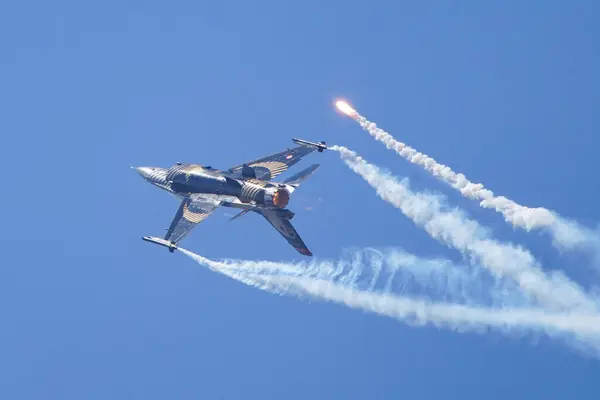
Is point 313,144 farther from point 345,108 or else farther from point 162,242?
point 162,242

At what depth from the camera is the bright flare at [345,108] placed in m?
112

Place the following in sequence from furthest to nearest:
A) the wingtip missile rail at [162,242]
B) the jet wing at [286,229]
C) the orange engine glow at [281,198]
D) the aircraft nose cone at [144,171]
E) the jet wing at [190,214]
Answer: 1. the aircraft nose cone at [144,171]
2. the jet wing at [190,214]
3. the wingtip missile rail at [162,242]
4. the jet wing at [286,229]
5. the orange engine glow at [281,198]

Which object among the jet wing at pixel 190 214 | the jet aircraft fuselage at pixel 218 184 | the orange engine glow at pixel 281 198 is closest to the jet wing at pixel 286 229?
the orange engine glow at pixel 281 198

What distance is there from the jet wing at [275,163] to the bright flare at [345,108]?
518cm

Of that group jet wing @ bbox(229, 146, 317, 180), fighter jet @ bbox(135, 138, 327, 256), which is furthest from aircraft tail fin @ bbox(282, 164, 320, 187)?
jet wing @ bbox(229, 146, 317, 180)

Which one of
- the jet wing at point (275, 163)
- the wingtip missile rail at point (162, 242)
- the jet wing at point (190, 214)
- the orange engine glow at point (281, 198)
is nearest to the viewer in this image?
the orange engine glow at point (281, 198)

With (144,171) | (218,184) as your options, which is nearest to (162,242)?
(218,184)

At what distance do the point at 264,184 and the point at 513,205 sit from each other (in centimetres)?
2393

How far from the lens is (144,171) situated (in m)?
114

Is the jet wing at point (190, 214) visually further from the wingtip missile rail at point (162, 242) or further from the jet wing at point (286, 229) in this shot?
the jet wing at point (286, 229)

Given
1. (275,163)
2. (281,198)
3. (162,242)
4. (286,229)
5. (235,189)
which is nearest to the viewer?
(281,198)

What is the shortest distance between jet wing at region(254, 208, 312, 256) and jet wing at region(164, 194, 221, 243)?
650 cm

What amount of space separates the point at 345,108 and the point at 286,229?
1917cm

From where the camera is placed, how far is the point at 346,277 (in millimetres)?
98438
